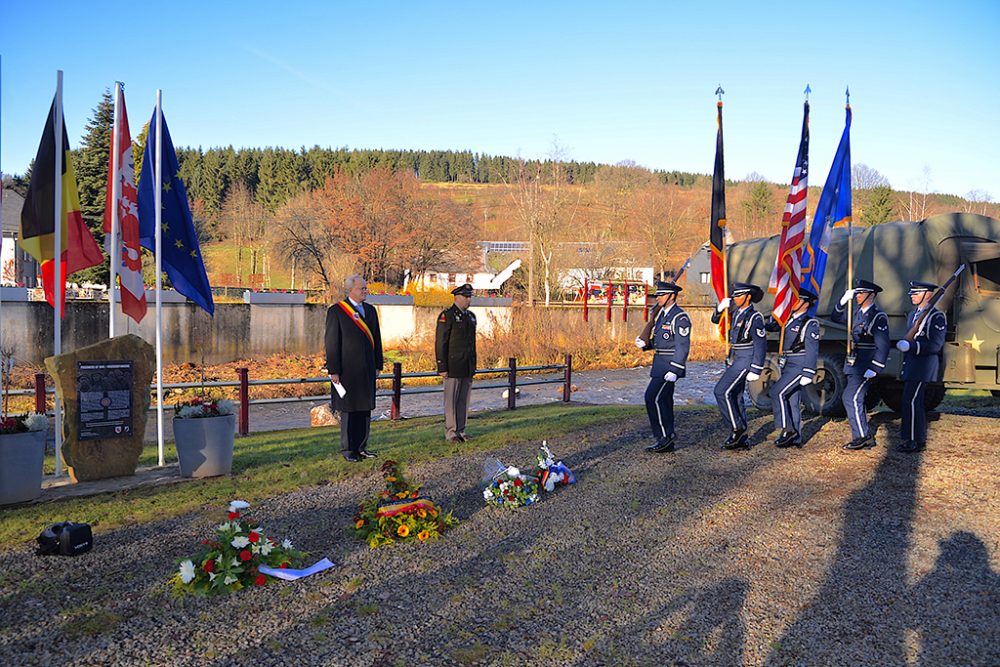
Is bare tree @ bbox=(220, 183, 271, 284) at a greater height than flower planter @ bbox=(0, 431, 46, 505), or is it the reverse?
bare tree @ bbox=(220, 183, 271, 284)

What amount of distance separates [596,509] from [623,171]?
78.4m

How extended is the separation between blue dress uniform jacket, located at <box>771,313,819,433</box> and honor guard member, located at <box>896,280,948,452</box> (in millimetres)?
1014

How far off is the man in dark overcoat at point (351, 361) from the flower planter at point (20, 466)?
295cm

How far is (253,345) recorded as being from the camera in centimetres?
3475

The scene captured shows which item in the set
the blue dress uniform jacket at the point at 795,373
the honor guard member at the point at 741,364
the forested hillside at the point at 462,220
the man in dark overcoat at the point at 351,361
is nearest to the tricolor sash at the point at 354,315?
the man in dark overcoat at the point at 351,361

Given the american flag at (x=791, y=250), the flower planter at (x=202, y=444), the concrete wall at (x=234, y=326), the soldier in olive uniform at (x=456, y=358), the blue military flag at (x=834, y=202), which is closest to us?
the flower planter at (x=202, y=444)

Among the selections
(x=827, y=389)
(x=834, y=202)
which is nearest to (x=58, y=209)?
(x=834, y=202)

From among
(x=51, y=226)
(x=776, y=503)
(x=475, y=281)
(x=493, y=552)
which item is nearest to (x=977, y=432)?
(x=776, y=503)

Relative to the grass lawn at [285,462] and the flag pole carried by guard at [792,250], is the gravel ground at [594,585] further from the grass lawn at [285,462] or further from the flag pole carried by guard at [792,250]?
the flag pole carried by guard at [792,250]

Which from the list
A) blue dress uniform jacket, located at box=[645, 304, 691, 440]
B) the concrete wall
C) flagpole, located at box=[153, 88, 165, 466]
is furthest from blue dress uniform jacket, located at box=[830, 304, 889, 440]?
the concrete wall

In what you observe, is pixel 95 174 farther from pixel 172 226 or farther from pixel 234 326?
pixel 172 226

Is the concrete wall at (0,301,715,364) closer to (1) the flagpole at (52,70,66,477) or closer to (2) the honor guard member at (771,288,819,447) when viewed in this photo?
(1) the flagpole at (52,70,66,477)

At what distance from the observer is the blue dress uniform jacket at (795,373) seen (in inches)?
391

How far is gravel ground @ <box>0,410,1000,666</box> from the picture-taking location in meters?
4.38
